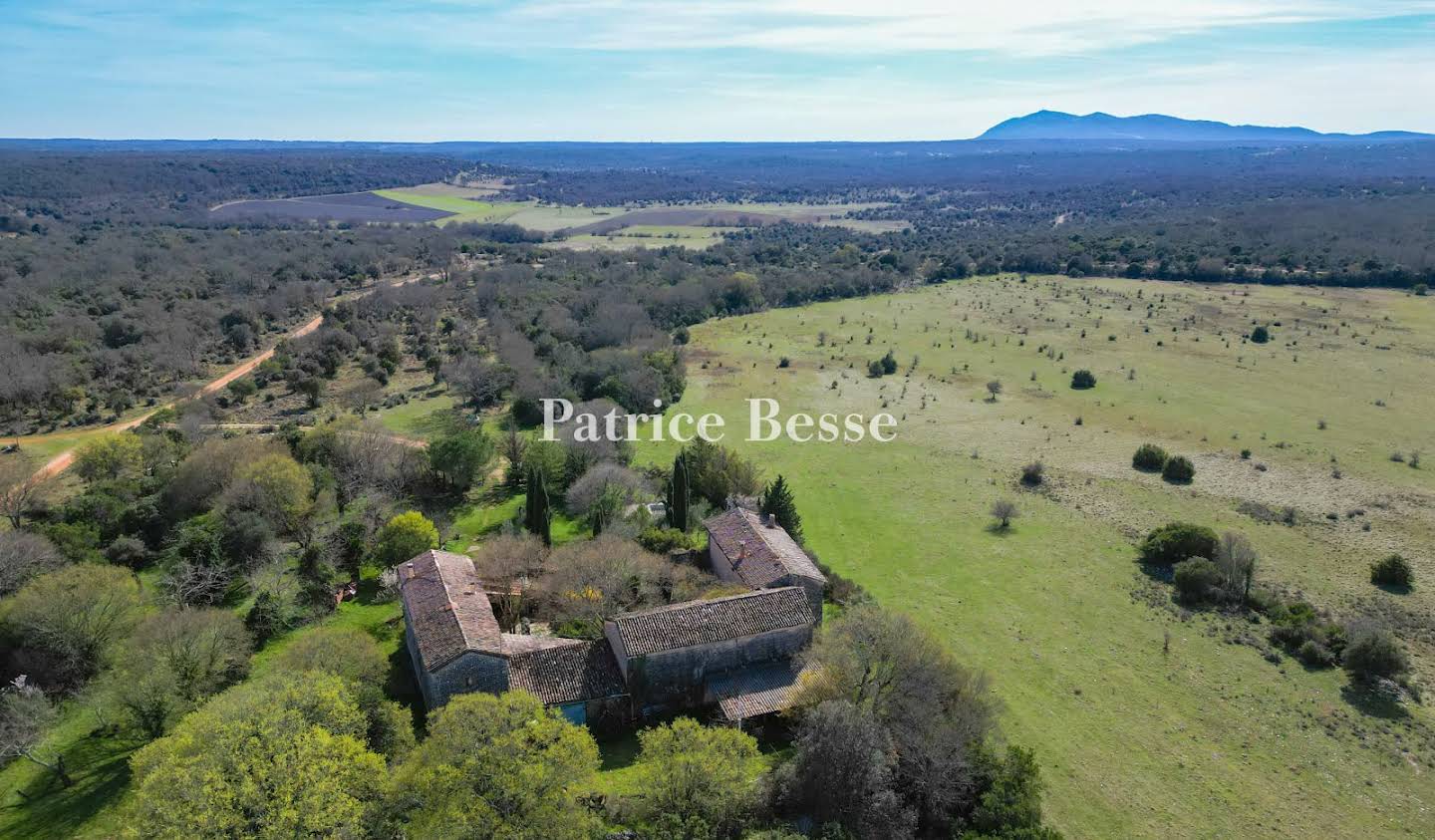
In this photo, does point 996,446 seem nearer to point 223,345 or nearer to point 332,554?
point 332,554

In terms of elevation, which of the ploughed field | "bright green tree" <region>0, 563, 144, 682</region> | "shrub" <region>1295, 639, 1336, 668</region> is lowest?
"shrub" <region>1295, 639, 1336, 668</region>

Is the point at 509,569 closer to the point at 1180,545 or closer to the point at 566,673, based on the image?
the point at 566,673

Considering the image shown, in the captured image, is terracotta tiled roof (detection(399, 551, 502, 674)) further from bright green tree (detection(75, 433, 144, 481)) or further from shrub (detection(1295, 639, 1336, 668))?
shrub (detection(1295, 639, 1336, 668))

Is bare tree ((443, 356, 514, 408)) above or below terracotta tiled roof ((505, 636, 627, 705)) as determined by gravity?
above

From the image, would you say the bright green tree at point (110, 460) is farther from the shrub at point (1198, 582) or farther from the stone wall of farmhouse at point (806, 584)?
the shrub at point (1198, 582)

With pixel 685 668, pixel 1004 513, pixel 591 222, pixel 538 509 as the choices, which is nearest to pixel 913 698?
pixel 685 668

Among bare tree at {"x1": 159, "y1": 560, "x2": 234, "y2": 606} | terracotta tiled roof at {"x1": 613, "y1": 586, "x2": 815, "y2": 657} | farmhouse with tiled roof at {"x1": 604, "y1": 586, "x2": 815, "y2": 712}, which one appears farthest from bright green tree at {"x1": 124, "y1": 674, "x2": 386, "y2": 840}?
bare tree at {"x1": 159, "y1": 560, "x2": 234, "y2": 606}
